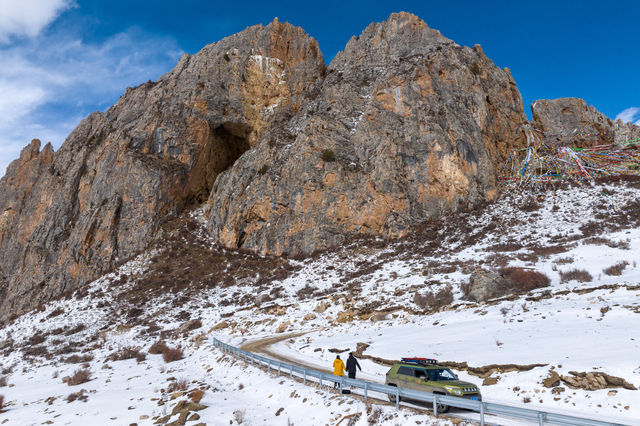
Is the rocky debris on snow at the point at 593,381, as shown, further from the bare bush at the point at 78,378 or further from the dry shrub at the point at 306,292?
the dry shrub at the point at 306,292

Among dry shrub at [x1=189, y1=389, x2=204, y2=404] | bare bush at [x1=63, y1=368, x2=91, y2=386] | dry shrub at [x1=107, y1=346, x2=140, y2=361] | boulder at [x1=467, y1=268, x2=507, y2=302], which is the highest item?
boulder at [x1=467, y1=268, x2=507, y2=302]

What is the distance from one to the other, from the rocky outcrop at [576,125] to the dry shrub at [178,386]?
5866cm

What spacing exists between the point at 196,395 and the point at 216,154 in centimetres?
5382

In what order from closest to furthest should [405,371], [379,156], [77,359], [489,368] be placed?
[405,371] → [489,368] → [77,359] → [379,156]

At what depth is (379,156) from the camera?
47406 mm

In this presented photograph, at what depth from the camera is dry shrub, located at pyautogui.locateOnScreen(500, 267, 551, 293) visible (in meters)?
22.5

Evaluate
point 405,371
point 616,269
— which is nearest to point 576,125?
point 616,269

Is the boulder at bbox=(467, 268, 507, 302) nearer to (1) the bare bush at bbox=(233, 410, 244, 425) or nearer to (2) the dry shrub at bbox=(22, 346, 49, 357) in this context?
(1) the bare bush at bbox=(233, 410, 244, 425)

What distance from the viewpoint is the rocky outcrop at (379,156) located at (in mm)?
45250

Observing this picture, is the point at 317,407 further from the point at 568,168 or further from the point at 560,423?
the point at 568,168

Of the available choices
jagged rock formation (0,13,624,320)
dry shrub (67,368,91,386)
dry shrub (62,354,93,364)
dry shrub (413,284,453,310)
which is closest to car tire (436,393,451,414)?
dry shrub (413,284,453,310)

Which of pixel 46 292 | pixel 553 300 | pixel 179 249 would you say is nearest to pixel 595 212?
pixel 553 300

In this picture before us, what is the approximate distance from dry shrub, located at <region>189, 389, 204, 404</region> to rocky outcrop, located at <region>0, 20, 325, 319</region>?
132 ft

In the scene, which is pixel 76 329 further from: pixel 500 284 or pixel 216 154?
pixel 216 154
